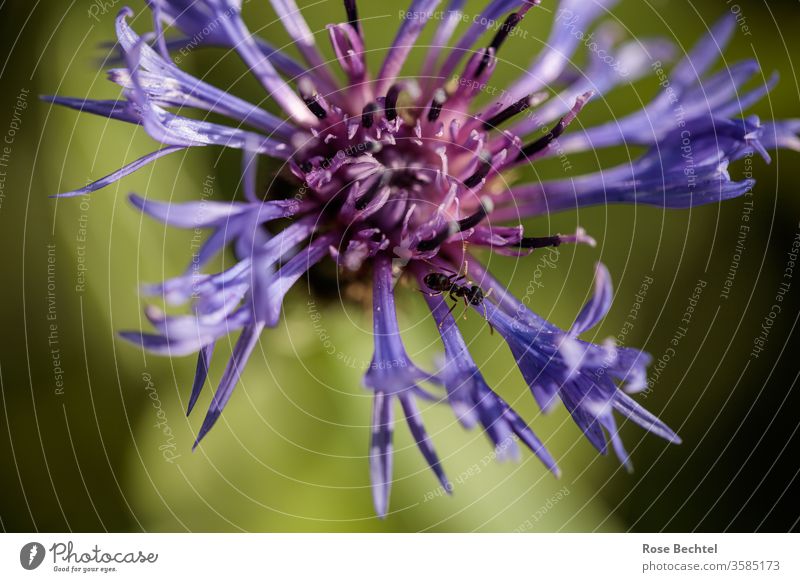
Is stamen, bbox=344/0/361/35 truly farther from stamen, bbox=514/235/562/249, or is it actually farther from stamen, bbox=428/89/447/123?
stamen, bbox=514/235/562/249

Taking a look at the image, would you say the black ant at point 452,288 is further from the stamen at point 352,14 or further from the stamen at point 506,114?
the stamen at point 352,14

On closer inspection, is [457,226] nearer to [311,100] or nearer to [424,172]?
[424,172]

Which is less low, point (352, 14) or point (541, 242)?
point (352, 14)

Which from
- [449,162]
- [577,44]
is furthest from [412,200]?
[577,44]
